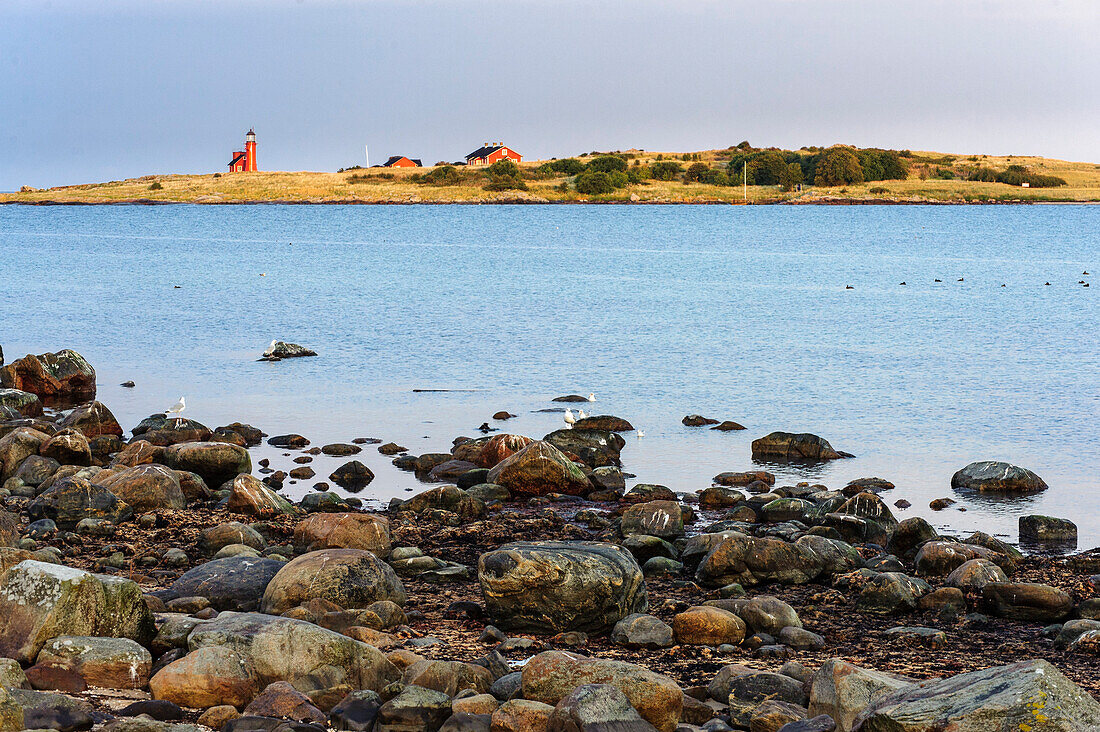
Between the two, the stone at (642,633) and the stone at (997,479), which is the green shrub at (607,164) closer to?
the stone at (997,479)

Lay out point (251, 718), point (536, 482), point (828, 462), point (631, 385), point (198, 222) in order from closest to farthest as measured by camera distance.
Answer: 1. point (251, 718)
2. point (536, 482)
3. point (828, 462)
4. point (631, 385)
5. point (198, 222)

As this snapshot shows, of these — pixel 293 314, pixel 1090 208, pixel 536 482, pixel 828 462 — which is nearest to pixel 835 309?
pixel 293 314

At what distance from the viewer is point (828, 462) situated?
16.8m

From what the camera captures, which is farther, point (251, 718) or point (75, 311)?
point (75, 311)

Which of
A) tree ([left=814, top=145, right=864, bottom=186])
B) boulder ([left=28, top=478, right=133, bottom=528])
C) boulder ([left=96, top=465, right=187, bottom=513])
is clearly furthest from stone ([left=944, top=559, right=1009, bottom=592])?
tree ([left=814, top=145, right=864, bottom=186])

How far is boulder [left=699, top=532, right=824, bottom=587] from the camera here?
35.2 feet

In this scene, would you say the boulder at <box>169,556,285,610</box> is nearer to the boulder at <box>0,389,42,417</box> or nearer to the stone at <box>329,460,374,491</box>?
the stone at <box>329,460,374,491</box>

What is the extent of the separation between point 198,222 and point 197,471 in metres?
107

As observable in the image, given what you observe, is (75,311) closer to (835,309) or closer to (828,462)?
(835,309)

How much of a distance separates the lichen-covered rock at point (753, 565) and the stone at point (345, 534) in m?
3.13

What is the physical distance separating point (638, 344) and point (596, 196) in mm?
121374

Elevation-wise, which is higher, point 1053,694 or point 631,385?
point 1053,694

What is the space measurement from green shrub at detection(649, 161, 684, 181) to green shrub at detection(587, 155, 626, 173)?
425cm

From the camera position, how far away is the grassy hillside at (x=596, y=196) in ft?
502
